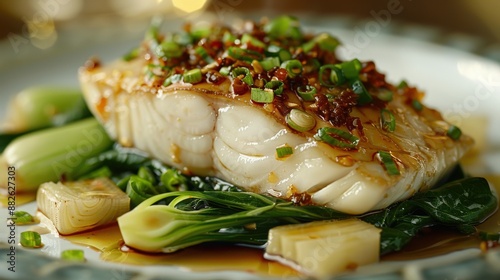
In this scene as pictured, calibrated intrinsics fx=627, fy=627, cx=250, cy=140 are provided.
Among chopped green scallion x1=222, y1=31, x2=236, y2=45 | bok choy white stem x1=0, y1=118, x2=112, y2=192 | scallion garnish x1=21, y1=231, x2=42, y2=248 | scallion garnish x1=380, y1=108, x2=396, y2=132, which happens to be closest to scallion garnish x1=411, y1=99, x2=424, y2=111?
scallion garnish x1=380, y1=108, x2=396, y2=132

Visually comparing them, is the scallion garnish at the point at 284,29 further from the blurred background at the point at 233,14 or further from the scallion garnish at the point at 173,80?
the blurred background at the point at 233,14

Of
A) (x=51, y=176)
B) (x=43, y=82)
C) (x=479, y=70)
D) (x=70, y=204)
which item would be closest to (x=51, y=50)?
(x=43, y=82)

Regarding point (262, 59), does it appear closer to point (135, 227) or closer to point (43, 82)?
point (135, 227)

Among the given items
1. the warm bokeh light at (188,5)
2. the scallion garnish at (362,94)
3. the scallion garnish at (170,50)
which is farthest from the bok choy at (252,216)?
the warm bokeh light at (188,5)

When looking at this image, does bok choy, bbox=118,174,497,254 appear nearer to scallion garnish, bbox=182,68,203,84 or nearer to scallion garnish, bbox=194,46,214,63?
scallion garnish, bbox=182,68,203,84

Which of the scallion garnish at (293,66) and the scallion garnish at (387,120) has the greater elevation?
the scallion garnish at (293,66)

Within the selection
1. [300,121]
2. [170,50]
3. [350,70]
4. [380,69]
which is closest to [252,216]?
[300,121]

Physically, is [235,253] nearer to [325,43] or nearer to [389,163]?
[389,163]
